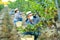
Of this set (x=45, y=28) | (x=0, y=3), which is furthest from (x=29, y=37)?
(x=0, y=3)

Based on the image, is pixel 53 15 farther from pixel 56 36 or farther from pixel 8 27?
pixel 8 27

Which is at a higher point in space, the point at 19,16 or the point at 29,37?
the point at 19,16

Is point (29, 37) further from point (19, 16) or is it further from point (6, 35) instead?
point (19, 16)

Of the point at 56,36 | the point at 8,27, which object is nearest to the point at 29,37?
the point at 56,36

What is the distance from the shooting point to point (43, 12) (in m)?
2.90

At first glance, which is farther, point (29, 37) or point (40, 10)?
point (29, 37)

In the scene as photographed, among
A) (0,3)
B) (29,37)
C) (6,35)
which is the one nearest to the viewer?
(6,35)

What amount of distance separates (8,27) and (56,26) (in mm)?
931

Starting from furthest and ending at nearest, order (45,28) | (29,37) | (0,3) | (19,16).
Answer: (0,3) < (19,16) < (29,37) < (45,28)

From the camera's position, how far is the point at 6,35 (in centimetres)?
210

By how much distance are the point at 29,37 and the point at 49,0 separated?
768 millimetres

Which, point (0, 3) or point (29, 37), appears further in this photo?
point (0, 3)

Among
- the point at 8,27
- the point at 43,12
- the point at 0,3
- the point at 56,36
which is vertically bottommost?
the point at 56,36

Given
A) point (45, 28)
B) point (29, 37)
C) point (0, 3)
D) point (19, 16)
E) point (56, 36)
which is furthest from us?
point (0, 3)
